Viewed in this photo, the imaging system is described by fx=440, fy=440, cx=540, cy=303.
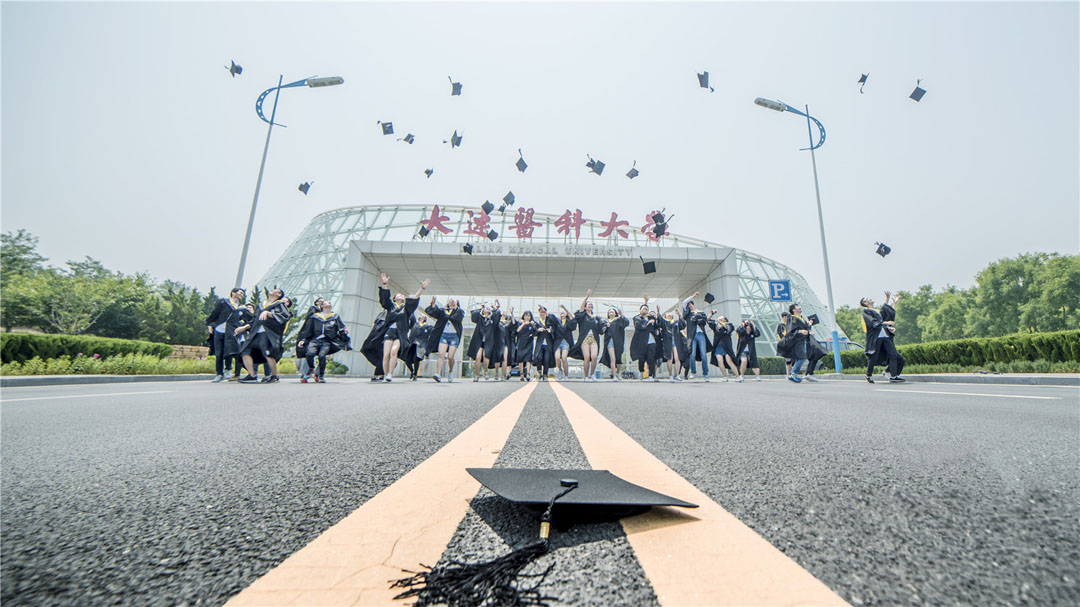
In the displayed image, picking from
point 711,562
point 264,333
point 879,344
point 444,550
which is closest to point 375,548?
point 444,550

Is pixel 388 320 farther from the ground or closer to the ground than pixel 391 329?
farther from the ground

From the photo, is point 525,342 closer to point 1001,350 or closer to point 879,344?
point 879,344

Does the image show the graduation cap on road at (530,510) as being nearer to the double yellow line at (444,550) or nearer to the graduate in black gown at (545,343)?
the double yellow line at (444,550)

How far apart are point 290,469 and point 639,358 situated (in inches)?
460

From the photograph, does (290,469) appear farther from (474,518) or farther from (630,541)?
(630,541)

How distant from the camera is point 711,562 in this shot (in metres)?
0.65

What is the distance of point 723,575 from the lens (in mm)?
614

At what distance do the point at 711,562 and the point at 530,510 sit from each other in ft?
1.11

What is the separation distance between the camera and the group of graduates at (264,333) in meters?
8.63

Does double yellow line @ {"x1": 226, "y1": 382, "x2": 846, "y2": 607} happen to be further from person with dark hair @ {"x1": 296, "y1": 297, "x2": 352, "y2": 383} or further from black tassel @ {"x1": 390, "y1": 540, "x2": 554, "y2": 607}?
person with dark hair @ {"x1": 296, "y1": 297, "x2": 352, "y2": 383}

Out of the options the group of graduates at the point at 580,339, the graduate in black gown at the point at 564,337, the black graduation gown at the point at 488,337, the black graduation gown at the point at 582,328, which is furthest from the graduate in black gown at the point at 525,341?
the black graduation gown at the point at 582,328

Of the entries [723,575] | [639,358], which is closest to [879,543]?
[723,575]

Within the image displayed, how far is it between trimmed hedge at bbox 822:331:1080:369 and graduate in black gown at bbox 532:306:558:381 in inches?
419

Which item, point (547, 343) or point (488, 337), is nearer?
point (488, 337)
